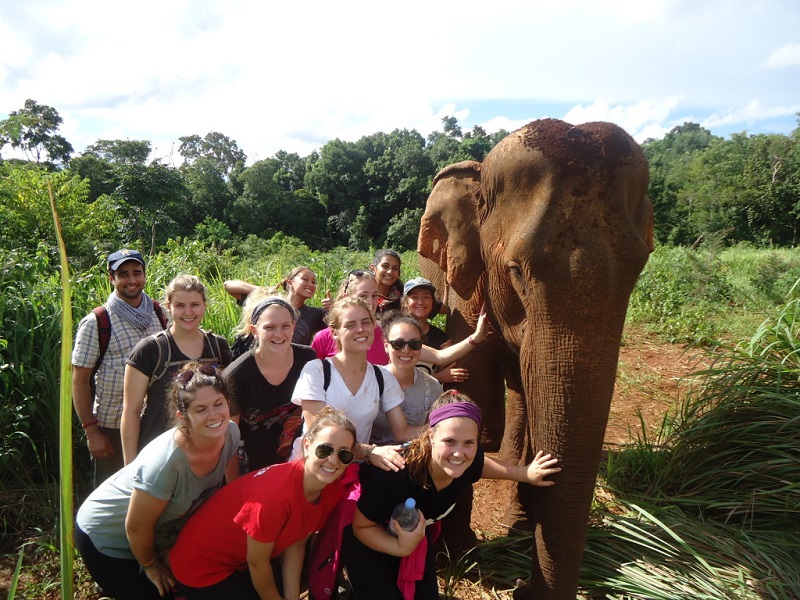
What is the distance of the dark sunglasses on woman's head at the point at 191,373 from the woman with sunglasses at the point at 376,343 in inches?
34.8

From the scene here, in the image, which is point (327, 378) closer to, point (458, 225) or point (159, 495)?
point (159, 495)

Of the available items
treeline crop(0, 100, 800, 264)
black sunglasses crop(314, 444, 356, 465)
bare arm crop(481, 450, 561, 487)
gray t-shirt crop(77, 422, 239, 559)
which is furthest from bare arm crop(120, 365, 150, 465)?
Result: treeline crop(0, 100, 800, 264)

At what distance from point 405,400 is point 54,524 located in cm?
239

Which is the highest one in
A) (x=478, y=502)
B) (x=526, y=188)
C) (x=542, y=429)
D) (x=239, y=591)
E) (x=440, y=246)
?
(x=526, y=188)

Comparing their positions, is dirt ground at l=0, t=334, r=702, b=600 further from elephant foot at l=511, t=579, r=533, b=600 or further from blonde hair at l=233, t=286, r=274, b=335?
blonde hair at l=233, t=286, r=274, b=335

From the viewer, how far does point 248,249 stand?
15.8 metres

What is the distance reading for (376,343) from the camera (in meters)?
3.23

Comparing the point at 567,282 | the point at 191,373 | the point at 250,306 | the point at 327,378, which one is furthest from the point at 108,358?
the point at 567,282

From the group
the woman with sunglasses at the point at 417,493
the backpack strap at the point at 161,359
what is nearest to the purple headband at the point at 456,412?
the woman with sunglasses at the point at 417,493

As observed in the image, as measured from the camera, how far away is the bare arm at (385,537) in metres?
2.10

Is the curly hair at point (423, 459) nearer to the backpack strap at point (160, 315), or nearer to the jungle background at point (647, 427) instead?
the jungle background at point (647, 427)

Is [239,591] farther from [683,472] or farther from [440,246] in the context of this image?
[683,472]

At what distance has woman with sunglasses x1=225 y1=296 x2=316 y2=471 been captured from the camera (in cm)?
247

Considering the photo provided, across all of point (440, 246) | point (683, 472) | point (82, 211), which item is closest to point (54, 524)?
point (440, 246)
